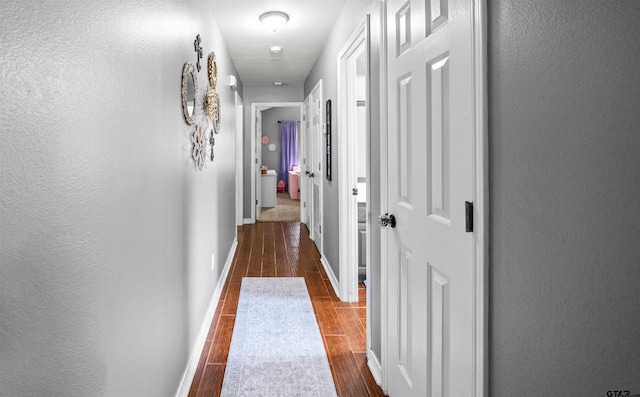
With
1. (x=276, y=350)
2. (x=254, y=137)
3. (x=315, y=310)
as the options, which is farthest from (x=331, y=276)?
(x=254, y=137)

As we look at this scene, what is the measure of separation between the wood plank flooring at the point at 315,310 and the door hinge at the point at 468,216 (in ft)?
4.00

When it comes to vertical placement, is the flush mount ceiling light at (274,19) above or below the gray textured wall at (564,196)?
above

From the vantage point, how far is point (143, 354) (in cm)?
144

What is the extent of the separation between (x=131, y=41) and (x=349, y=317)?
2.33m

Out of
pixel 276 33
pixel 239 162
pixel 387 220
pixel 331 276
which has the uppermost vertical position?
pixel 276 33

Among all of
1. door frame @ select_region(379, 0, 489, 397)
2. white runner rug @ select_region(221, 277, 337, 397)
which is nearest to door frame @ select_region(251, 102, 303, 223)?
white runner rug @ select_region(221, 277, 337, 397)

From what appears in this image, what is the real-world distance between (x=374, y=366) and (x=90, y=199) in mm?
1714

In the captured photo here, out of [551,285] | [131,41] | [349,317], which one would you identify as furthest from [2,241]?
[349,317]

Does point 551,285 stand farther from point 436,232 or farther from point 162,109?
point 162,109

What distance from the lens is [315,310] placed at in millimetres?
3178

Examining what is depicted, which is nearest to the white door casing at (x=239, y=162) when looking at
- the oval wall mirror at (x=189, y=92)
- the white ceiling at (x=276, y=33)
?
the white ceiling at (x=276, y=33)

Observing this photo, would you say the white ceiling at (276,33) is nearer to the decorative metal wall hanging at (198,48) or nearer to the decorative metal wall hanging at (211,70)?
the decorative metal wall hanging at (211,70)

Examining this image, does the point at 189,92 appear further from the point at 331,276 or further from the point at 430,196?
the point at 331,276

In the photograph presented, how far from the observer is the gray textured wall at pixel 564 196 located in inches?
27.0
